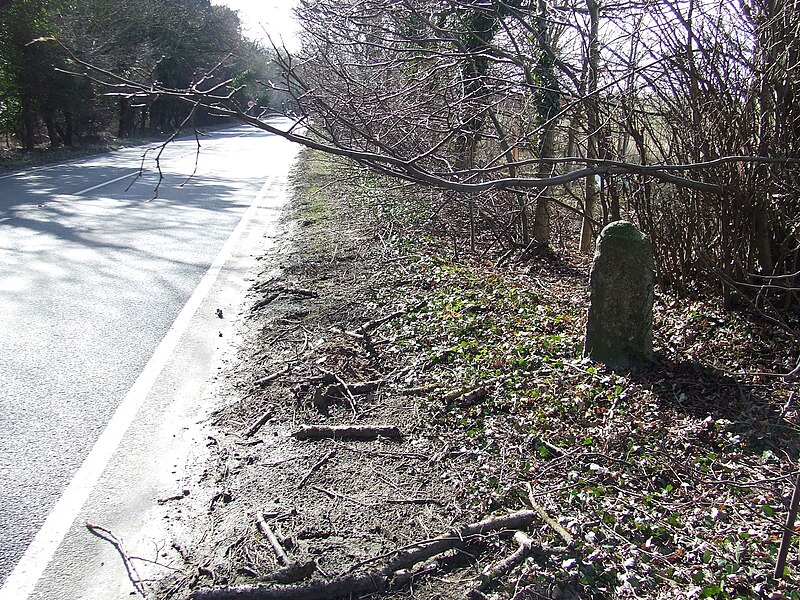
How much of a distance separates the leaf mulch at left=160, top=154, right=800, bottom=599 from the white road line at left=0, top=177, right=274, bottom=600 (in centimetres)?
66

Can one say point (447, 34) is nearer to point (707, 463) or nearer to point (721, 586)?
point (707, 463)

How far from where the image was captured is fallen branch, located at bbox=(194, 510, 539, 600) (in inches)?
118

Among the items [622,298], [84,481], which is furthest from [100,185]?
[622,298]

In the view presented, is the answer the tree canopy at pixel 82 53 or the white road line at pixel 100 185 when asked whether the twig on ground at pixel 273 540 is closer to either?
the white road line at pixel 100 185

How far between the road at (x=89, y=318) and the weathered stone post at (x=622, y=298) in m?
2.92

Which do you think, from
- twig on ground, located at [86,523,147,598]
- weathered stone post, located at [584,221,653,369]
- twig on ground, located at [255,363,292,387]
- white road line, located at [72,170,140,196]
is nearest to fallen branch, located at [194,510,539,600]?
twig on ground, located at [86,523,147,598]

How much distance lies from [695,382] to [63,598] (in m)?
3.96

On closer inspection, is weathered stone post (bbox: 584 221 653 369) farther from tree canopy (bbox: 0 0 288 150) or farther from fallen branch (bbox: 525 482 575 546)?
tree canopy (bbox: 0 0 288 150)

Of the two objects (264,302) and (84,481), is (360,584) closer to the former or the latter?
(84,481)

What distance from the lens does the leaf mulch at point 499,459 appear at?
10.2 ft

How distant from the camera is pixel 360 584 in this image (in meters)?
3.04

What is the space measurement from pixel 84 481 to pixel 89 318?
3157mm

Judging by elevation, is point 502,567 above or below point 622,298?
below

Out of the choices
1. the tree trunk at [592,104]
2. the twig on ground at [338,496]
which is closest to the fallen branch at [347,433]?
the twig on ground at [338,496]
